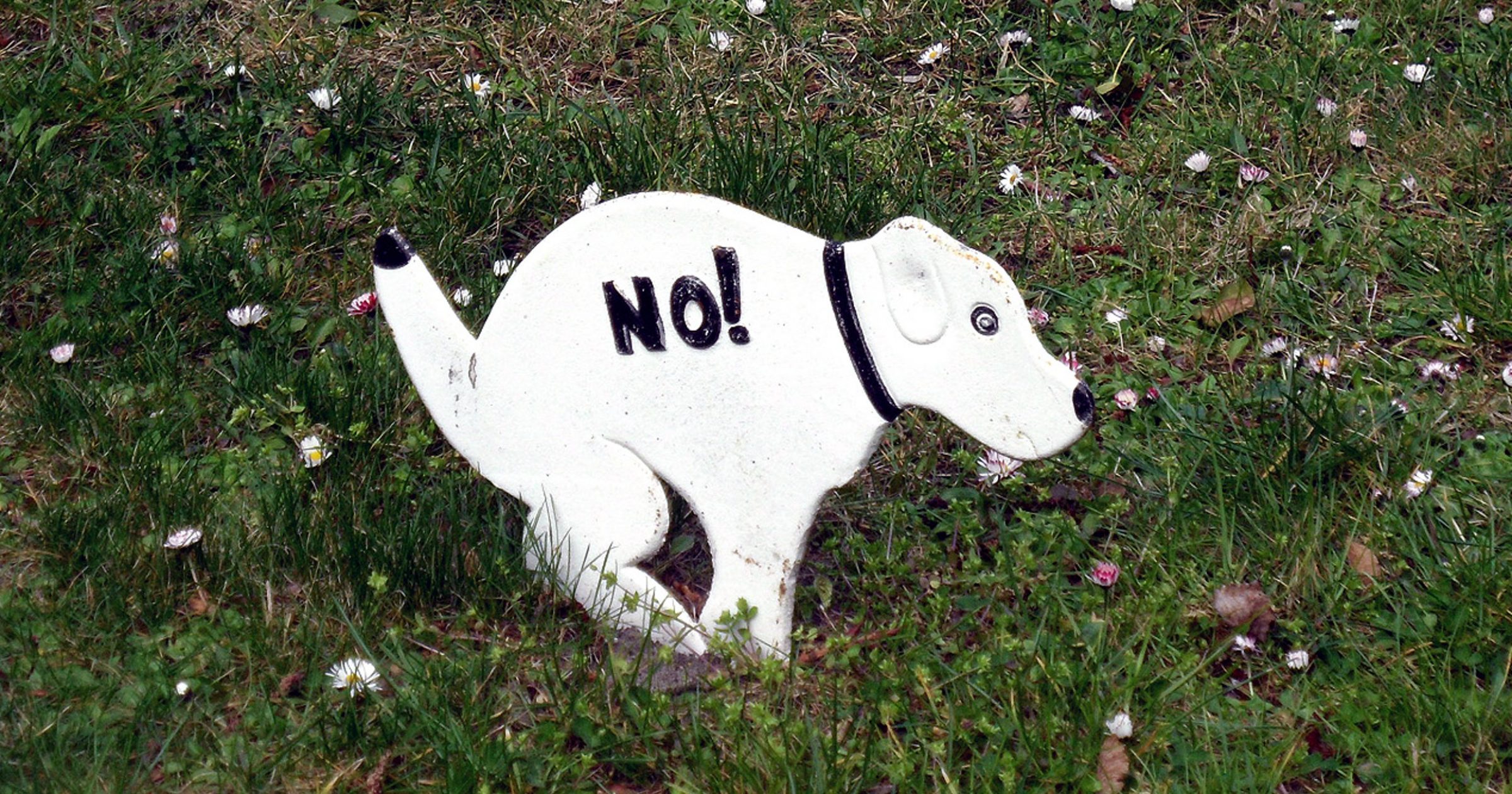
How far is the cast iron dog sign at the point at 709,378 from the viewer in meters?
2.18

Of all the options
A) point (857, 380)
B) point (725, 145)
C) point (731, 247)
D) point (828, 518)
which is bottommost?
point (828, 518)

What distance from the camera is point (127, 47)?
393 centimetres

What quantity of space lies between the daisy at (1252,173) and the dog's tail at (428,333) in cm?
200

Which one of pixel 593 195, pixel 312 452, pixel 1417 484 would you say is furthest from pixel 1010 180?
pixel 312 452

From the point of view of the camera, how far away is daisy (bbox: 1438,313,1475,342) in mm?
3107

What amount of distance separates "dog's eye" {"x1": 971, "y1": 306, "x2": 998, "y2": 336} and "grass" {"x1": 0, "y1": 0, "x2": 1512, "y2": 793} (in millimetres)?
553

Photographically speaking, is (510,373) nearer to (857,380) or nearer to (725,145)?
(857,380)

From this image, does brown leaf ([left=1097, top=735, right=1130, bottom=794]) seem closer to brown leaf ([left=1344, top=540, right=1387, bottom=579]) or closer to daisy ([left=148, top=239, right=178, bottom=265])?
brown leaf ([left=1344, top=540, right=1387, bottom=579])

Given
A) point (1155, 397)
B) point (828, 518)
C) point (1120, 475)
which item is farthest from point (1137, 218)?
point (828, 518)

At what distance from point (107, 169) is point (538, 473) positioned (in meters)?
1.84

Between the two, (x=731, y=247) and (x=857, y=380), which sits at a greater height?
(x=731, y=247)

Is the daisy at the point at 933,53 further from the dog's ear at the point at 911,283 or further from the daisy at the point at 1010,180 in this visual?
the dog's ear at the point at 911,283

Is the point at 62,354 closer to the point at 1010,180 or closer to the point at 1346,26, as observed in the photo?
the point at 1010,180

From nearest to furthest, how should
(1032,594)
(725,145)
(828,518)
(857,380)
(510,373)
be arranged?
(857,380) < (510,373) < (1032,594) < (828,518) < (725,145)
